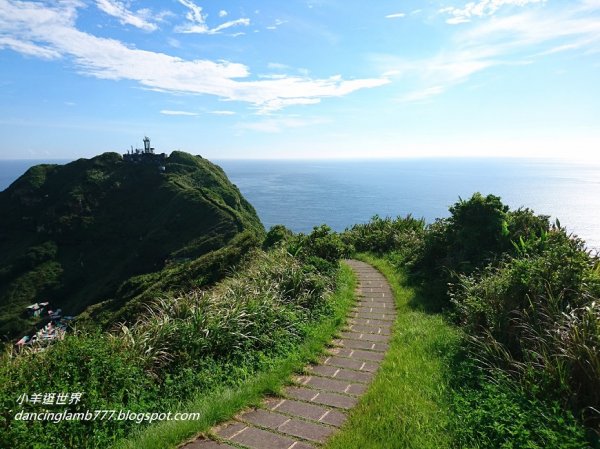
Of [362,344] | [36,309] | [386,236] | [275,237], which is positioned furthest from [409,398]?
[36,309]

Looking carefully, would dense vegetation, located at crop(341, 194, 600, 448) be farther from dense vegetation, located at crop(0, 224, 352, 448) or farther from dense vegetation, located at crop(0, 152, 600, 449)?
dense vegetation, located at crop(0, 224, 352, 448)

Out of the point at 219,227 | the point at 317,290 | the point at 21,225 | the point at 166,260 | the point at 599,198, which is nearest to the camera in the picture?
the point at 317,290

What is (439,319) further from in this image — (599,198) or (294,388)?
(599,198)

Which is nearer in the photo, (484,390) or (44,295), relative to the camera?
(484,390)

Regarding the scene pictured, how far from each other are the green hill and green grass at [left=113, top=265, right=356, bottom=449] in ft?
134

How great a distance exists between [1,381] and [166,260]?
2202 inches

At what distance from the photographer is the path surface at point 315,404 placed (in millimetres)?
3500

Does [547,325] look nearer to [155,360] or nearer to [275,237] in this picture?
[155,360]

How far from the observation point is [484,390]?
13.2 ft

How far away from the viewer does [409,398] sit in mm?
4109

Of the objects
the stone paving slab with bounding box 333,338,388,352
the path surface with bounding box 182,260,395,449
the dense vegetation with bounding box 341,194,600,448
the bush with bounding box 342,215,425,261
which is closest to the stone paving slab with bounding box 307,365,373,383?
the path surface with bounding box 182,260,395,449

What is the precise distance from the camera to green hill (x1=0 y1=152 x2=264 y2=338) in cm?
5938

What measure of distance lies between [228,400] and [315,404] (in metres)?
0.96

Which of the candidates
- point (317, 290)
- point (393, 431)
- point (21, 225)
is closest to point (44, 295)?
point (21, 225)
